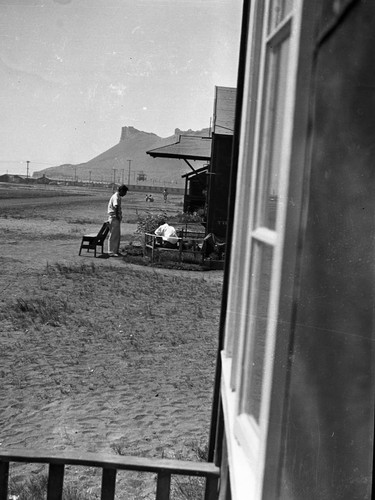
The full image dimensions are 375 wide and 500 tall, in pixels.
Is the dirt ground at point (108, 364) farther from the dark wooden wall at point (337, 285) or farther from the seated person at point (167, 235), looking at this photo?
the dark wooden wall at point (337, 285)

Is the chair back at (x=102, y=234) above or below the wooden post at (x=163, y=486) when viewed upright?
above

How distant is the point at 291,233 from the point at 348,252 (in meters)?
0.08

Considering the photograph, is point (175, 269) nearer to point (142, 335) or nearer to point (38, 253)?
point (38, 253)

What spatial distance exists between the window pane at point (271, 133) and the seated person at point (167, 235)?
10.2 metres

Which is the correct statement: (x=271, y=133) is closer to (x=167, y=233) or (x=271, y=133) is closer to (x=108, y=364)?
(x=108, y=364)

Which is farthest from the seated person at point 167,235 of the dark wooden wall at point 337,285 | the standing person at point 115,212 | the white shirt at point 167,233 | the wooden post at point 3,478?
the dark wooden wall at point 337,285

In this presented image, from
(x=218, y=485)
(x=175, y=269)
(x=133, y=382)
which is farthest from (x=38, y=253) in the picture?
(x=218, y=485)

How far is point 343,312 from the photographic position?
2.58 ft

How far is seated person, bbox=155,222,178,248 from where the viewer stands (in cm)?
1164

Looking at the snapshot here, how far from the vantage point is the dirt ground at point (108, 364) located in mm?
A: 3775

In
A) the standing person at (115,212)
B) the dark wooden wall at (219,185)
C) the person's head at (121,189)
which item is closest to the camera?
the person's head at (121,189)

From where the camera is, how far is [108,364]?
Answer: 534 cm

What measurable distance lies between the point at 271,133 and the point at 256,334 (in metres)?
0.42

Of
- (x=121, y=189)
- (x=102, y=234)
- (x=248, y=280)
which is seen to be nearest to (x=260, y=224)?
(x=248, y=280)
